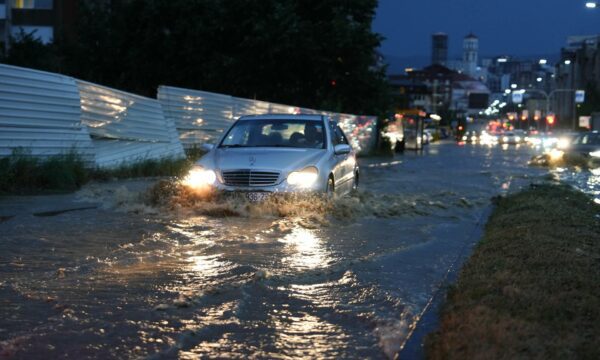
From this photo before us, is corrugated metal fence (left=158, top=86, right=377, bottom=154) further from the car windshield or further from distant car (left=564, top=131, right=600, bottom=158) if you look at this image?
distant car (left=564, top=131, right=600, bottom=158)

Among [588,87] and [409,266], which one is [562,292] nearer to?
[409,266]

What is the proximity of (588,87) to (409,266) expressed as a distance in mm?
82833

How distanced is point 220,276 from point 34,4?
4540 cm

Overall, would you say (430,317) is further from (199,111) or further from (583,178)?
(199,111)

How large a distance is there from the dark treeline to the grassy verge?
86.9ft

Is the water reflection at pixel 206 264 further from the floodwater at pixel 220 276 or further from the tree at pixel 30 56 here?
the tree at pixel 30 56

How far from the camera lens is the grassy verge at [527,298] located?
499 cm

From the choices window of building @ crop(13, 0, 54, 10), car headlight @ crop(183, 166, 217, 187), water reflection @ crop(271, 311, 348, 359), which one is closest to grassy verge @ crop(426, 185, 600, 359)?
water reflection @ crop(271, 311, 348, 359)

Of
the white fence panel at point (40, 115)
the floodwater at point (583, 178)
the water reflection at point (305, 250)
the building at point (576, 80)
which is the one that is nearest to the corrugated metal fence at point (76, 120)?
the white fence panel at point (40, 115)

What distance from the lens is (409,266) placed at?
8500 millimetres

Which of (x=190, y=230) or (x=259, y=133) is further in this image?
(x=259, y=133)

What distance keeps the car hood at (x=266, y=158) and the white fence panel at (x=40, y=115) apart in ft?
A: 14.3

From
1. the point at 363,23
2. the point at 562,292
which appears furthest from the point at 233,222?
the point at 363,23

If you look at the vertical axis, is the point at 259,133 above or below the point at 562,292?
above
